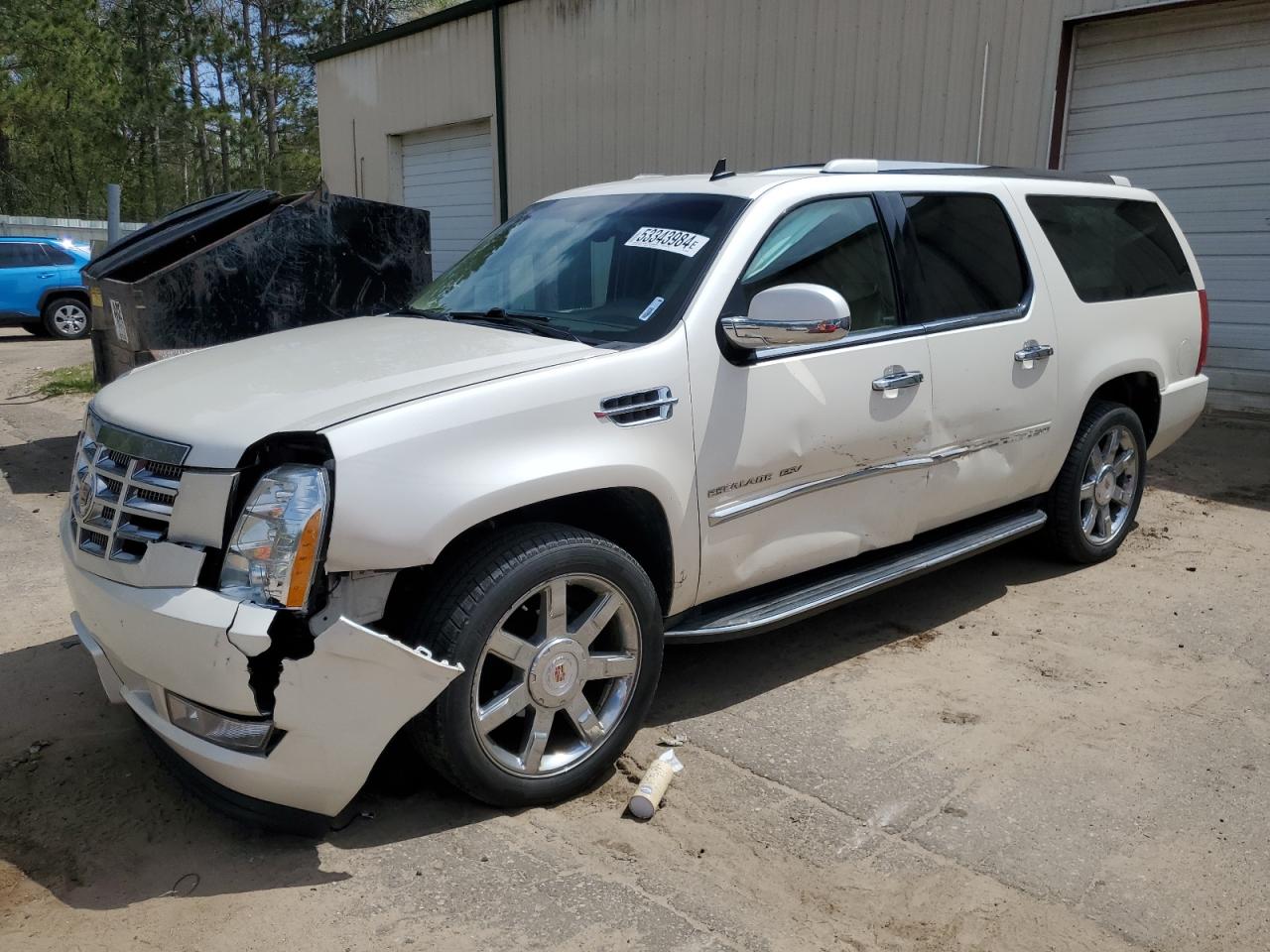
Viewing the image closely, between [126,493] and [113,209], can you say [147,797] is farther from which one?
[113,209]

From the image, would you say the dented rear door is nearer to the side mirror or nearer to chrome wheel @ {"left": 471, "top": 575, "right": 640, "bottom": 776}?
the side mirror

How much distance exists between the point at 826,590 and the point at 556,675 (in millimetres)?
1245

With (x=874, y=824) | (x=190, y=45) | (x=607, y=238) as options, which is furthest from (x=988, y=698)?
(x=190, y=45)

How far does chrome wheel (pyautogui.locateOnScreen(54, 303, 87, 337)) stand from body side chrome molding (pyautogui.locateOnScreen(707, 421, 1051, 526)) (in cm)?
1781

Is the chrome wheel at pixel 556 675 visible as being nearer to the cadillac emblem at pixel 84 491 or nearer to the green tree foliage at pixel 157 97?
the cadillac emblem at pixel 84 491

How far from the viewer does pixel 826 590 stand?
3900 millimetres

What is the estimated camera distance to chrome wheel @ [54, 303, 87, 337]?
18.0m

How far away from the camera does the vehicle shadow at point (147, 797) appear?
2848mm

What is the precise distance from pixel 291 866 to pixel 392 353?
1556 mm

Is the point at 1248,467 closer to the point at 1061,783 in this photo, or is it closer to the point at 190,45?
the point at 1061,783

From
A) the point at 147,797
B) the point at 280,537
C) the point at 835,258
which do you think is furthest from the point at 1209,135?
the point at 147,797

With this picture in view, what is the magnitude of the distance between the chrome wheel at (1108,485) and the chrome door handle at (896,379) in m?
1.58

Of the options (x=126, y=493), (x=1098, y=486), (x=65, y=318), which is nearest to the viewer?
(x=126, y=493)

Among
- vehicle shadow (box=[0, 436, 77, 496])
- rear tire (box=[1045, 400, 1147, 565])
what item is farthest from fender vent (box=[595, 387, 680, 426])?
vehicle shadow (box=[0, 436, 77, 496])
